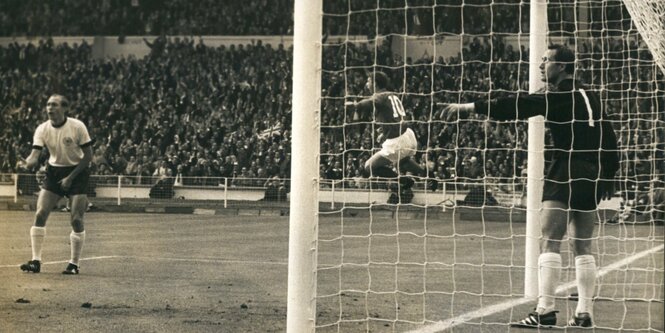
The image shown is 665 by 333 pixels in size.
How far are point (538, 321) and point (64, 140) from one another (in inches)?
242

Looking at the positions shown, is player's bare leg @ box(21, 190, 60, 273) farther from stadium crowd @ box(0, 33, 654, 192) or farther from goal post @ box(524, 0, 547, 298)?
stadium crowd @ box(0, 33, 654, 192)

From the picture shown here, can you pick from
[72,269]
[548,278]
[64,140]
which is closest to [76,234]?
[72,269]

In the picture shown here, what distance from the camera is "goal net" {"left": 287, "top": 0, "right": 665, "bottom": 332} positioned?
7.87 meters

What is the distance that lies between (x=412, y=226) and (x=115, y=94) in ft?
49.2

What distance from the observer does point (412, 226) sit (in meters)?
22.6

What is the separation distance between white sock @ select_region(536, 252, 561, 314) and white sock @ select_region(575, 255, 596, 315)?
16 centimetres

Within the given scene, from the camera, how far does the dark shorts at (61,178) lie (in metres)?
11.5

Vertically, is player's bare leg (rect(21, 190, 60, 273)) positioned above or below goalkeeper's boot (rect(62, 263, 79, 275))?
above

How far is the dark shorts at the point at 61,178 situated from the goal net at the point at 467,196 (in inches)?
108

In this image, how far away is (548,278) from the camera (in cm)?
752

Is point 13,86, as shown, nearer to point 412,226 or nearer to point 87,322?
point 412,226

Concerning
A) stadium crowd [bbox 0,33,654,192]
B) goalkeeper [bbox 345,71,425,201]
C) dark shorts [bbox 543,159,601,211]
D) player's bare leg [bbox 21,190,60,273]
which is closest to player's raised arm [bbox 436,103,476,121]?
dark shorts [bbox 543,159,601,211]

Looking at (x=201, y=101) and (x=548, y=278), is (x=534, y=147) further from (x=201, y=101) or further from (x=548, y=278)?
(x=201, y=101)

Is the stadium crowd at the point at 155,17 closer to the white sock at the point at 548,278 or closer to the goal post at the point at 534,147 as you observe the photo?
the goal post at the point at 534,147
